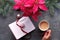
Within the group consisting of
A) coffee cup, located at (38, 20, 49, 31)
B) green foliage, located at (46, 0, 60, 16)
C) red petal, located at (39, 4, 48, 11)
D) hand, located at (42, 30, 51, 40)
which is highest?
red petal, located at (39, 4, 48, 11)

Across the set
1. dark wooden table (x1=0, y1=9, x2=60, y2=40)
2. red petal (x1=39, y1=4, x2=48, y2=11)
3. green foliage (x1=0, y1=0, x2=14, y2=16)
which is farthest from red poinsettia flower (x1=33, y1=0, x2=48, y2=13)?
green foliage (x1=0, y1=0, x2=14, y2=16)

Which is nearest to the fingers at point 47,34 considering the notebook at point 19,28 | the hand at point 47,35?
the hand at point 47,35

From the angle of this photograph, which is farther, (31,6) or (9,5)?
(9,5)

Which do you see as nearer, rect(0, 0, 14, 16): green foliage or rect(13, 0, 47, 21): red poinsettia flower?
rect(13, 0, 47, 21): red poinsettia flower

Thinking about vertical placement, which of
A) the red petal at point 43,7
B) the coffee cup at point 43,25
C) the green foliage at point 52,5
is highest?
the red petal at point 43,7

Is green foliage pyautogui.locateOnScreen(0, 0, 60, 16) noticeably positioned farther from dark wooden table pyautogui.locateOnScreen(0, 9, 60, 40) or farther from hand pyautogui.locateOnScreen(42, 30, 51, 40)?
hand pyautogui.locateOnScreen(42, 30, 51, 40)

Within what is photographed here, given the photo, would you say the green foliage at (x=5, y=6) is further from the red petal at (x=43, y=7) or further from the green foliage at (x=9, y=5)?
the red petal at (x=43, y=7)

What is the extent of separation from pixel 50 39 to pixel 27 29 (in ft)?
0.66

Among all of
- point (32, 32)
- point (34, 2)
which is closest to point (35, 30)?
point (32, 32)

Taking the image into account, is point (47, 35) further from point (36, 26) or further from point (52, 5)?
point (52, 5)

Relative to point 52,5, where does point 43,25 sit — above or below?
below

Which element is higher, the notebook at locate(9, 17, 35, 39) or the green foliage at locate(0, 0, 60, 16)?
the green foliage at locate(0, 0, 60, 16)

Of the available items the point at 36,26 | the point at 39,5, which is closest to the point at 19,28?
the point at 36,26

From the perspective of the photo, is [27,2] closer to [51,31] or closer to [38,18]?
[38,18]
